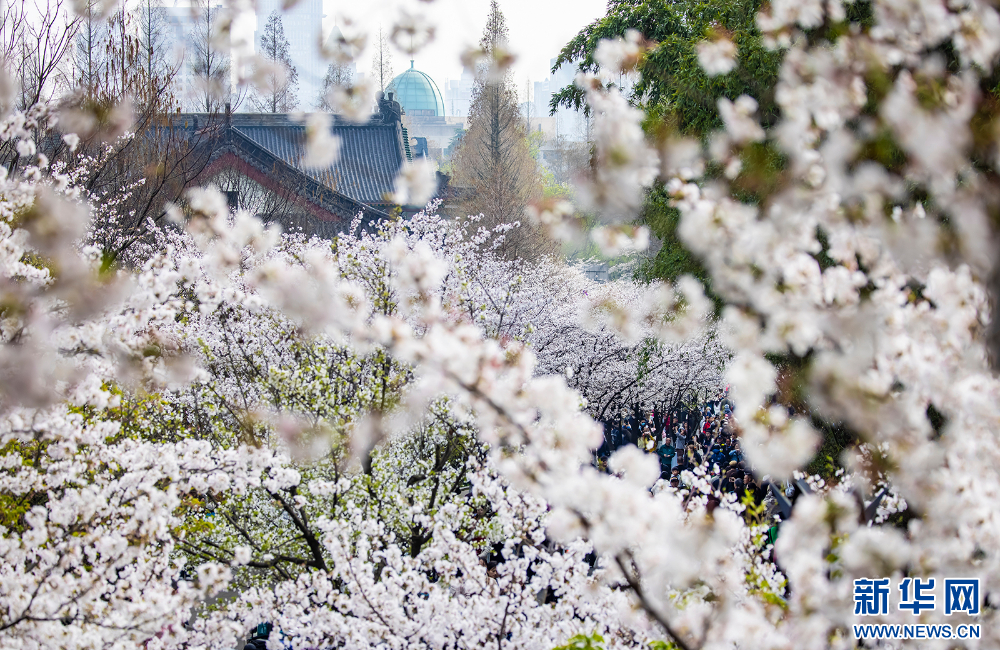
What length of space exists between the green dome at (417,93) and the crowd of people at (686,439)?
6262 centimetres

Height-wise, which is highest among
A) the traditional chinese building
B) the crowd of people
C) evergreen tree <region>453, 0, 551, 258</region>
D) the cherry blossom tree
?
evergreen tree <region>453, 0, 551, 258</region>

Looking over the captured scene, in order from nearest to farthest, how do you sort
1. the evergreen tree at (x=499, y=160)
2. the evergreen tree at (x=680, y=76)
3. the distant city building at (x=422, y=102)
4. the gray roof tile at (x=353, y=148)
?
the evergreen tree at (x=680, y=76), the evergreen tree at (x=499, y=160), the gray roof tile at (x=353, y=148), the distant city building at (x=422, y=102)

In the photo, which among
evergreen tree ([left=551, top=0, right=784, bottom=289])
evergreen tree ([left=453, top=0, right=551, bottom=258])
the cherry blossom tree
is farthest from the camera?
evergreen tree ([left=453, top=0, right=551, bottom=258])

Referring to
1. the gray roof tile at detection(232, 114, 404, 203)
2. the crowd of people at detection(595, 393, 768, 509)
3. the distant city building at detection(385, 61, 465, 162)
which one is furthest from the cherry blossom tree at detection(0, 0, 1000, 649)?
the distant city building at detection(385, 61, 465, 162)

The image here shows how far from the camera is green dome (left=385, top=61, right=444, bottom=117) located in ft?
245

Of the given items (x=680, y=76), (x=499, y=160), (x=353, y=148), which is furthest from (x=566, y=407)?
(x=353, y=148)

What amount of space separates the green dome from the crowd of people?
62.6 metres

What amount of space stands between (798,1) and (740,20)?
704cm

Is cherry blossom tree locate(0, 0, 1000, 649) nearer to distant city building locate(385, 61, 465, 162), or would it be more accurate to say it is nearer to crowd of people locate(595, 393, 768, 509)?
crowd of people locate(595, 393, 768, 509)

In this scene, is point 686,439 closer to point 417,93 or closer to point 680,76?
point 680,76

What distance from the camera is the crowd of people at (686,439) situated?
37.1 feet

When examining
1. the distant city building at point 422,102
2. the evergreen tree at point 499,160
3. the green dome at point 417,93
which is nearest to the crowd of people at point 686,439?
the evergreen tree at point 499,160

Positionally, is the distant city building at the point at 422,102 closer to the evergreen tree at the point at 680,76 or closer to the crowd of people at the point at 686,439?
the crowd of people at the point at 686,439

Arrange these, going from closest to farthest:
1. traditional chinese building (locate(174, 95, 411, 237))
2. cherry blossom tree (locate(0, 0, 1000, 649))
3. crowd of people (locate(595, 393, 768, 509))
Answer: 1. cherry blossom tree (locate(0, 0, 1000, 649))
2. crowd of people (locate(595, 393, 768, 509))
3. traditional chinese building (locate(174, 95, 411, 237))
